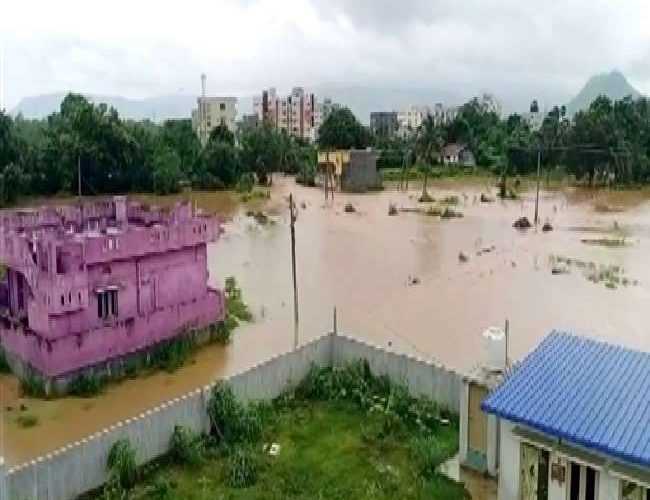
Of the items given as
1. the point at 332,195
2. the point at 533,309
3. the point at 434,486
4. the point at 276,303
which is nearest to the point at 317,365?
the point at 434,486

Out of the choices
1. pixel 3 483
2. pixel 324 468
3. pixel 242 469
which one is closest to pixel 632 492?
pixel 324 468

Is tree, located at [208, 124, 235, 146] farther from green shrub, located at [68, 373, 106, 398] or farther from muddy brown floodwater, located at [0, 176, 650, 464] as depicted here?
green shrub, located at [68, 373, 106, 398]

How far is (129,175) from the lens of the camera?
155ft

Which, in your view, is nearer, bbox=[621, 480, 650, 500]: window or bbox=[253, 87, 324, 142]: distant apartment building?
bbox=[621, 480, 650, 500]: window

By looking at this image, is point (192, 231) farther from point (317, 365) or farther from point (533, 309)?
point (533, 309)

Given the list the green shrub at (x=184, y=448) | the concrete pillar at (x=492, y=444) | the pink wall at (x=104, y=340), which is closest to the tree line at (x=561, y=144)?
the pink wall at (x=104, y=340)

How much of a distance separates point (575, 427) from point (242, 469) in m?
4.70

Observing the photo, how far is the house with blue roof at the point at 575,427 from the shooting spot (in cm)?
869

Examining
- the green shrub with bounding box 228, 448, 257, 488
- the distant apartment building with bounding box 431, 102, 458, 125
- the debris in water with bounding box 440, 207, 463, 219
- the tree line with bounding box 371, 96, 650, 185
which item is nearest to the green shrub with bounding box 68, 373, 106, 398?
the green shrub with bounding box 228, 448, 257, 488

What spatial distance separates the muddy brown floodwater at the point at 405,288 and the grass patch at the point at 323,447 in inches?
119

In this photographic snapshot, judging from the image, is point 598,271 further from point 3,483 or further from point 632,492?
point 3,483

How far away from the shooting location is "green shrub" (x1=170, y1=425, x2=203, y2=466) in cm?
1105

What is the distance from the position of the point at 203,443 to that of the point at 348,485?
237 cm

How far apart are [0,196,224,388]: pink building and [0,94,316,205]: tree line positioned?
2819 centimetres
